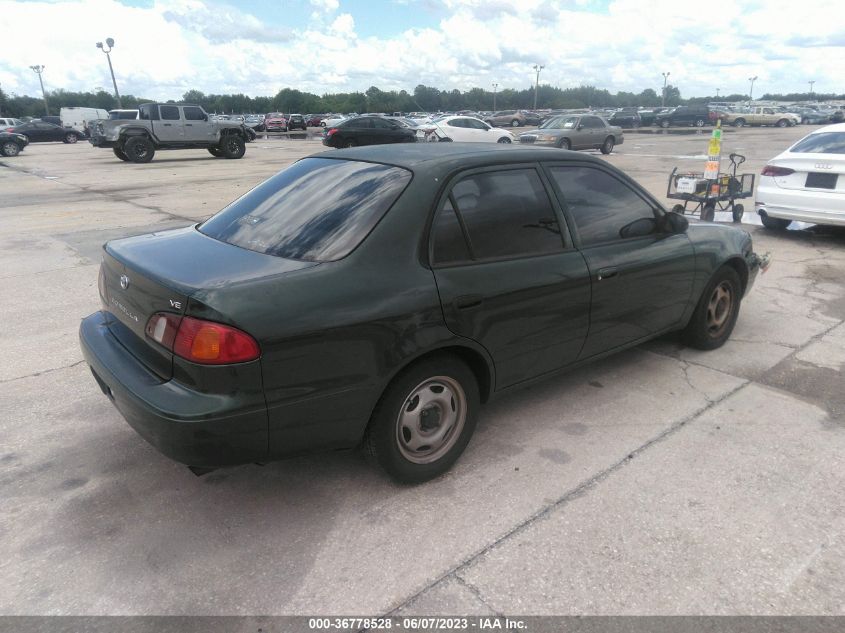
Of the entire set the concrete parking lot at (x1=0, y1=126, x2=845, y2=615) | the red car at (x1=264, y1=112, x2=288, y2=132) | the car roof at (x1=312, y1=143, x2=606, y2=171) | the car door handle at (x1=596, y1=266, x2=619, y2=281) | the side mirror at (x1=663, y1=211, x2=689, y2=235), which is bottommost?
the red car at (x1=264, y1=112, x2=288, y2=132)

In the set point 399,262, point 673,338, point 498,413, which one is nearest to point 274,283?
point 399,262

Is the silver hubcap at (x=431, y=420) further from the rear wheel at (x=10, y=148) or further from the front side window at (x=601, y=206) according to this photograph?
A: the rear wheel at (x=10, y=148)

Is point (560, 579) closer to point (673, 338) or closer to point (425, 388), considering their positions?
point (425, 388)

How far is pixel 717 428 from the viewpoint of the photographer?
3.47 meters

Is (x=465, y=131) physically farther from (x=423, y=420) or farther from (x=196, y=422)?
(x=196, y=422)

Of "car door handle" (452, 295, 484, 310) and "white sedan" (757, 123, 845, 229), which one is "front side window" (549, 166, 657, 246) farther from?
"white sedan" (757, 123, 845, 229)

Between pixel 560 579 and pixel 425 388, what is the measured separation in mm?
993

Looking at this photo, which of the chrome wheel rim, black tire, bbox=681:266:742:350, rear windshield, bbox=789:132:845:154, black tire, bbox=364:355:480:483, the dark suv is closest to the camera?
black tire, bbox=364:355:480:483

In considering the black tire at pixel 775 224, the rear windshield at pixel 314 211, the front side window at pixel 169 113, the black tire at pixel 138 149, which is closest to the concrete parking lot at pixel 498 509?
the rear windshield at pixel 314 211

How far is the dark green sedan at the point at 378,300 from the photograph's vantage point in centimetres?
234

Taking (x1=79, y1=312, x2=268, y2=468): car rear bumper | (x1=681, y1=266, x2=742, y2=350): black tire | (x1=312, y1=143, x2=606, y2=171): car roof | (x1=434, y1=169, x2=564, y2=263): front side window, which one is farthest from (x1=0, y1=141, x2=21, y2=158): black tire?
(x1=681, y1=266, x2=742, y2=350): black tire

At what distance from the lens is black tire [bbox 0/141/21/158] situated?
26.6 meters

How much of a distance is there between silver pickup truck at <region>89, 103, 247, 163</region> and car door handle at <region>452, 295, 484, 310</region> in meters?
22.1

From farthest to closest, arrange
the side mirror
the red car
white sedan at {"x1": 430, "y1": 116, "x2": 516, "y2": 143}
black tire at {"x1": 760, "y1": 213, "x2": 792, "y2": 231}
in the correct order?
the red car < white sedan at {"x1": 430, "y1": 116, "x2": 516, "y2": 143} < black tire at {"x1": 760, "y1": 213, "x2": 792, "y2": 231} < the side mirror
